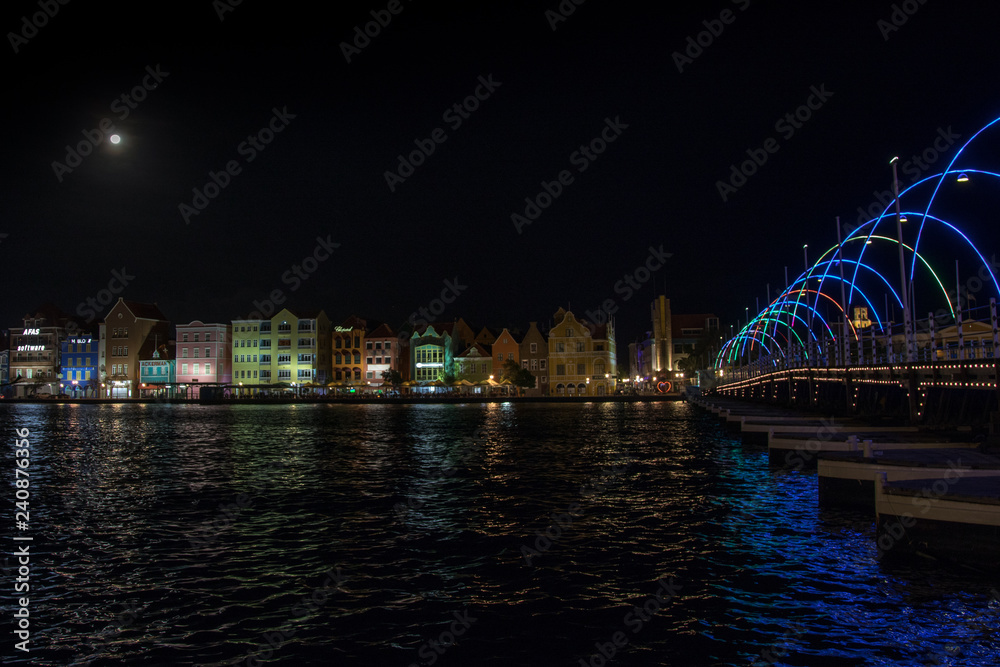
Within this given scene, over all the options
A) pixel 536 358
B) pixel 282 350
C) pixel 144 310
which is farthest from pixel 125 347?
pixel 536 358

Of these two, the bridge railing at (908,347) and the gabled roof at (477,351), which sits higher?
the gabled roof at (477,351)

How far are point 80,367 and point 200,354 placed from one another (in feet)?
98.8

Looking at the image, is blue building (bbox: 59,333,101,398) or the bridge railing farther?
blue building (bbox: 59,333,101,398)

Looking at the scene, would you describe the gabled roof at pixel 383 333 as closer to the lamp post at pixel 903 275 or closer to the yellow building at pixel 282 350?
the yellow building at pixel 282 350

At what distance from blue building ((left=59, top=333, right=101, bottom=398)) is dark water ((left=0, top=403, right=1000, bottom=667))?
143m

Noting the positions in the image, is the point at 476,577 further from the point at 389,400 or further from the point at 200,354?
the point at 200,354

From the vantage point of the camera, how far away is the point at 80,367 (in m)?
157

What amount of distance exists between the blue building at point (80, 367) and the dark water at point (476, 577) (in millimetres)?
142892

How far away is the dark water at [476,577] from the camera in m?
10.8

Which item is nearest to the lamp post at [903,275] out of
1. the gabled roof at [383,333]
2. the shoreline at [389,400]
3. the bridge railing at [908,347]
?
the bridge railing at [908,347]

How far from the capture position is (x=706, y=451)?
129ft

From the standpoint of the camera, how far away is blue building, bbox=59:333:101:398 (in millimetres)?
155750


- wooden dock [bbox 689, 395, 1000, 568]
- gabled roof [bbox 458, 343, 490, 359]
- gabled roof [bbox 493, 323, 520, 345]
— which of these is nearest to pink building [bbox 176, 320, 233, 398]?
gabled roof [bbox 458, 343, 490, 359]

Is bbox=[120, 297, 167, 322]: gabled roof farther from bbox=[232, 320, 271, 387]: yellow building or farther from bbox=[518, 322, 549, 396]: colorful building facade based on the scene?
bbox=[518, 322, 549, 396]: colorful building facade
